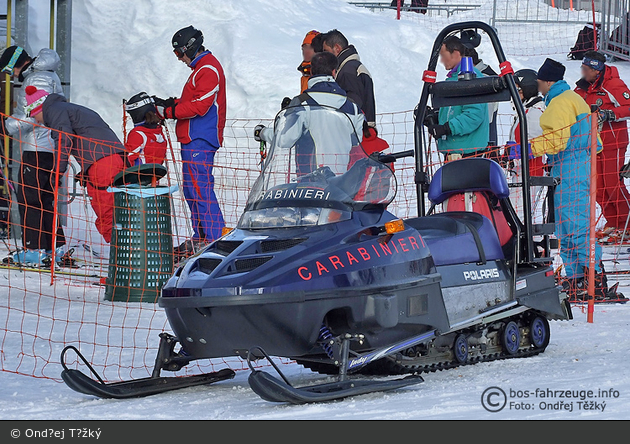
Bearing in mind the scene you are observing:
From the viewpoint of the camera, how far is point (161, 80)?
18.7 meters

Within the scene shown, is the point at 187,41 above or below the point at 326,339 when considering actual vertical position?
above

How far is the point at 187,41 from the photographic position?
9320 millimetres

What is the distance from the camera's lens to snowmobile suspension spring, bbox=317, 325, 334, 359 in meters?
4.45

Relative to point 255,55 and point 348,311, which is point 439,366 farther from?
point 255,55

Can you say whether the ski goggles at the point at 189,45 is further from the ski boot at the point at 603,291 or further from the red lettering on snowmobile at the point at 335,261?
the red lettering on snowmobile at the point at 335,261

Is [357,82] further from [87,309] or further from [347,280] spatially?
[347,280]

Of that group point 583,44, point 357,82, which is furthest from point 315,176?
point 583,44

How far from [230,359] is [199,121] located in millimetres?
3881

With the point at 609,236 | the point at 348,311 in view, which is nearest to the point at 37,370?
the point at 348,311

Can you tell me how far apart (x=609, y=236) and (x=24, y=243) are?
6.85m

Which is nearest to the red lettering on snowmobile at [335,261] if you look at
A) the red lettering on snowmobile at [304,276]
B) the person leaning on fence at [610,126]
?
the red lettering on snowmobile at [304,276]

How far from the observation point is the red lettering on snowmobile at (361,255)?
14.3ft

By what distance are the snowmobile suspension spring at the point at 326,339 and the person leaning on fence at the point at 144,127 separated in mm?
5750

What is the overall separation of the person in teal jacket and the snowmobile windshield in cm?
248
